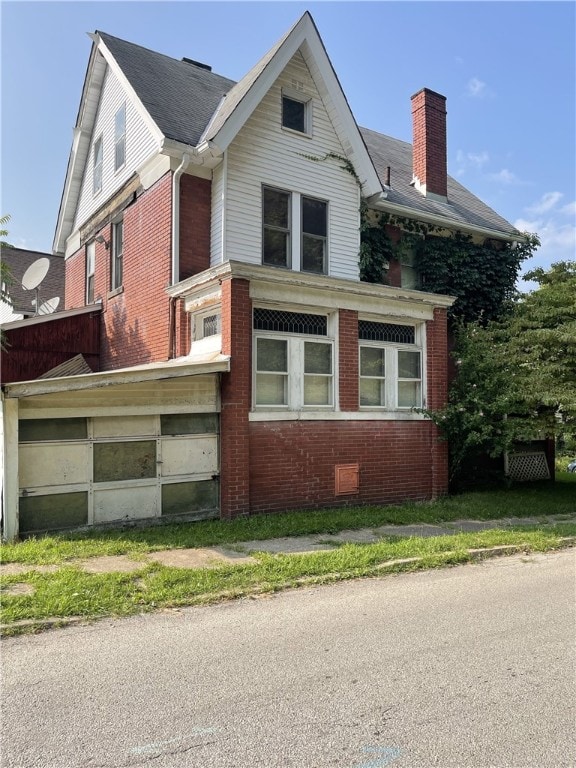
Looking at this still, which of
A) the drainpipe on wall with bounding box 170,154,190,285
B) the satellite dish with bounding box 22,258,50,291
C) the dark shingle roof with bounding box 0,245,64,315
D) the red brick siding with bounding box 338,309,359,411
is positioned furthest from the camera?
the dark shingle roof with bounding box 0,245,64,315

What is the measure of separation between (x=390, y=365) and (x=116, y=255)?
8003 mm

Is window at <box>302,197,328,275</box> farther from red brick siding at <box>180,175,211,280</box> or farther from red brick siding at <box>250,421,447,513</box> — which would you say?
red brick siding at <box>250,421,447,513</box>

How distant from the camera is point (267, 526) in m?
8.50

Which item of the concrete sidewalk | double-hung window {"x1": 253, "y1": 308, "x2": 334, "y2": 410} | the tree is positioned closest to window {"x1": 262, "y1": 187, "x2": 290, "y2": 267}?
double-hung window {"x1": 253, "y1": 308, "x2": 334, "y2": 410}

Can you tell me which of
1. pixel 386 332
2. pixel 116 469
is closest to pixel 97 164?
pixel 386 332

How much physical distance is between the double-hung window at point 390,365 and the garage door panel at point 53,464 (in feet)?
17.5

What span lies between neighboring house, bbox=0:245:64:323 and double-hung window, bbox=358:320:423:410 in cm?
1180

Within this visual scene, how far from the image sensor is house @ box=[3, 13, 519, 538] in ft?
27.6

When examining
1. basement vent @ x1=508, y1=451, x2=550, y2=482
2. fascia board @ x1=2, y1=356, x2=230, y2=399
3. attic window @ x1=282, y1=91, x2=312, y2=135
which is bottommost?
basement vent @ x1=508, y1=451, x2=550, y2=482

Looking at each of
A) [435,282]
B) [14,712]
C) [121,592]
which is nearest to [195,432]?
[121,592]

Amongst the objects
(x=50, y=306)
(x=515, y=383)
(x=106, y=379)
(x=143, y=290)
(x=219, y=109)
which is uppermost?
(x=219, y=109)

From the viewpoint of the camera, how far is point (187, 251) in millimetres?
11852

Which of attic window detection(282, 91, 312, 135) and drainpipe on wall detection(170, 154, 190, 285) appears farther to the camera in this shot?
attic window detection(282, 91, 312, 135)

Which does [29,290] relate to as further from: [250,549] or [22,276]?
[250,549]
